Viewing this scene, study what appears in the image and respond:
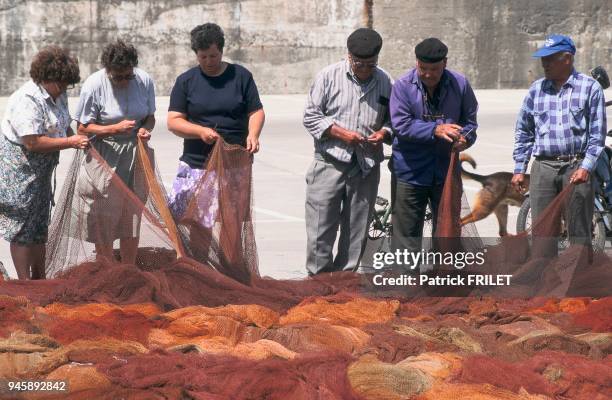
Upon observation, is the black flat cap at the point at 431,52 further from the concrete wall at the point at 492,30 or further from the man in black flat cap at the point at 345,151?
the concrete wall at the point at 492,30

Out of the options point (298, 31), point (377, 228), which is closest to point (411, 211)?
point (377, 228)

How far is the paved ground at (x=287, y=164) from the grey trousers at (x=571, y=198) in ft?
7.11

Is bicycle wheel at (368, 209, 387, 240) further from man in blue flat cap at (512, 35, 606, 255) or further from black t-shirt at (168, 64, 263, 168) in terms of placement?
black t-shirt at (168, 64, 263, 168)

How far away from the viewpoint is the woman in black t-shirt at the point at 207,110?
8242 millimetres

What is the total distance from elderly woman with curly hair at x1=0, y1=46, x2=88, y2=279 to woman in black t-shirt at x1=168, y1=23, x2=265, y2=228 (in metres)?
0.71

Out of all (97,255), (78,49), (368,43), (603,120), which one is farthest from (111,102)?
(78,49)

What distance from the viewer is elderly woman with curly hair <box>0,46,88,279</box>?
8.12 metres

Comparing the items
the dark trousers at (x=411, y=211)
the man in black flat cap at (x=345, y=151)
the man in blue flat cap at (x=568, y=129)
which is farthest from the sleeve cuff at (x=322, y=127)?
the man in blue flat cap at (x=568, y=129)

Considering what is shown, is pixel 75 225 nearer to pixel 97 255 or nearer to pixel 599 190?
pixel 97 255

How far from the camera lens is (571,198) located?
8.23 meters

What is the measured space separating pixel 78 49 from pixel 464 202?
62.5 feet

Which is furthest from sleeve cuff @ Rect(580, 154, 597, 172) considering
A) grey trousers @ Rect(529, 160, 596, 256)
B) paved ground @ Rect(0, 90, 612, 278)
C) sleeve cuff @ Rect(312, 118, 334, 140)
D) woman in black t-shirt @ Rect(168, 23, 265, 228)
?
paved ground @ Rect(0, 90, 612, 278)

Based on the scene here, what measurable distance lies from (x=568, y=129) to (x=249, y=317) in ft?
9.00

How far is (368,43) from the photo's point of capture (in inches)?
323
